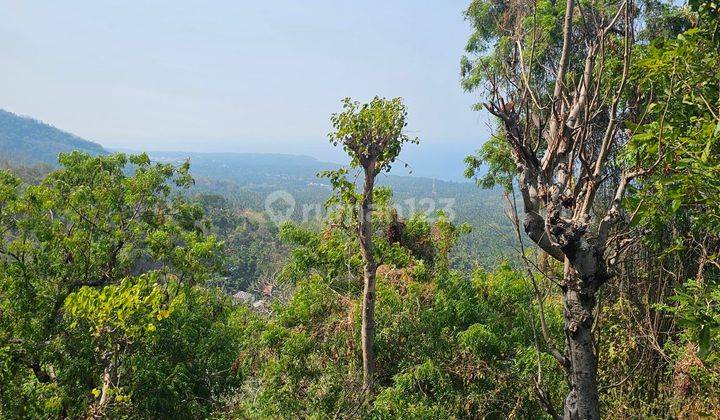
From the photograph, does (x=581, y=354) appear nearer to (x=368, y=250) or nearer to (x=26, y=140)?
(x=368, y=250)

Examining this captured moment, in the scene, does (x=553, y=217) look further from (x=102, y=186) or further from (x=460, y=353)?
(x=102, y=186)

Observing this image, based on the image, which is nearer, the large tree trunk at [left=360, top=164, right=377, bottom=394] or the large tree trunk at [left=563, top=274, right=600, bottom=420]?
the large tree trunk at [left=563, top=274, right=600, bottom=420]

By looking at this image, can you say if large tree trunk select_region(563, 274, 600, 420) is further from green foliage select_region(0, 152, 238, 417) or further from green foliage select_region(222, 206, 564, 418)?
green foliage select_region(0, 152, 238, 417)

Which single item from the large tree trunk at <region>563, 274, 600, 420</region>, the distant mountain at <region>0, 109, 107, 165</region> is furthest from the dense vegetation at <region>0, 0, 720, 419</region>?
the distant mountain at <region>0, 109, 107, 165</region>

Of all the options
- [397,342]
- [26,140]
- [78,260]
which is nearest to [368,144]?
[397,342]

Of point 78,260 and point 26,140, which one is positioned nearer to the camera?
point 78,260

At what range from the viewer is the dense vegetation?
2479 mm

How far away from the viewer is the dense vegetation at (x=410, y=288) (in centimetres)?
248

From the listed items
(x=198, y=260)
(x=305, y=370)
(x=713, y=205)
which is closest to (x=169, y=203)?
(x=198, y=260)

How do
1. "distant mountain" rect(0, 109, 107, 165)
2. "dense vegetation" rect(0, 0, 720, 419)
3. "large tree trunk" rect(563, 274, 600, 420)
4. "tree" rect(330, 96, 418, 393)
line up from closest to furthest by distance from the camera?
"large tree trunk" rect(563, 274, 600, 420) → "dense vegetation" rect(0, 0, 720, 419) → "tree" rect(330, 96, 418, 393) → "distant mountain" rect(0, 109, 107, 165)

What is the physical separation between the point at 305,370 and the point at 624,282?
174 inches

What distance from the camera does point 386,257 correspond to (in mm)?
7227

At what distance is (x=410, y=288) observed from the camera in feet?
20.9

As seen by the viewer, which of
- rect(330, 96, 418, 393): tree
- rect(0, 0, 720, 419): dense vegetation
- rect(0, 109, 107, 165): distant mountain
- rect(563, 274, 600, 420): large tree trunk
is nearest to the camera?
rect(563, 274, 600, 420): large tree trunk
